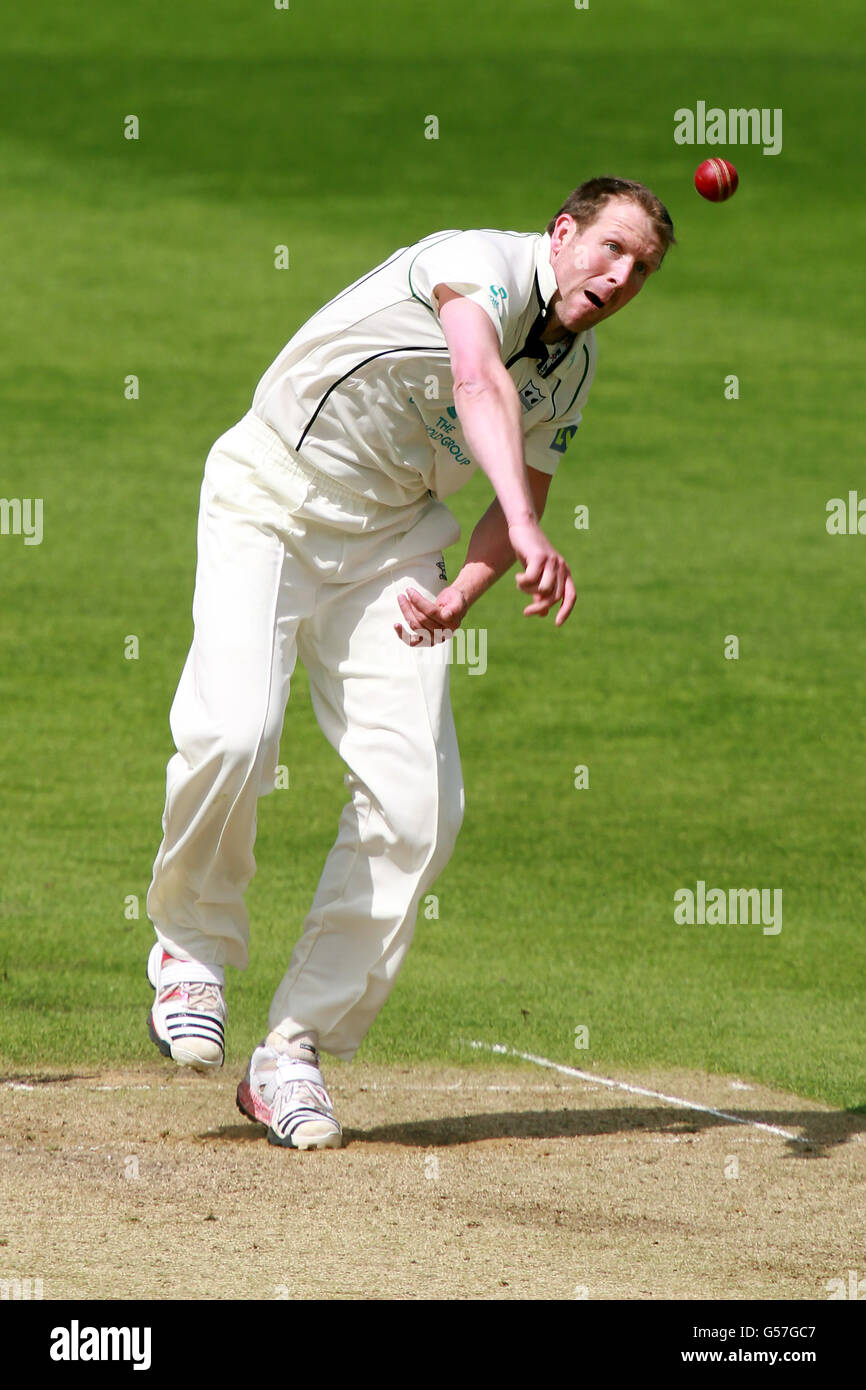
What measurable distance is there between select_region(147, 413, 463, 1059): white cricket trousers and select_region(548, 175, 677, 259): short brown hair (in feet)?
3.01

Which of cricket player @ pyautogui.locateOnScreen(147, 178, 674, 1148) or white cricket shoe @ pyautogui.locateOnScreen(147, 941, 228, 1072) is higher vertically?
cricket player @ pyautogui.locateOnScreen(147, 178, 674, 1148)

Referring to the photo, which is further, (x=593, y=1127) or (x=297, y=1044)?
(x=593, y=1127)

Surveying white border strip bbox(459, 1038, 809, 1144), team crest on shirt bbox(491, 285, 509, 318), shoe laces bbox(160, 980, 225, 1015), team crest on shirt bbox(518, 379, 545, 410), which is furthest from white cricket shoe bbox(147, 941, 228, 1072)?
team crest on shirt bbox(491, 285, 509, 318)

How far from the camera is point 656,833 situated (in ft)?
32.6

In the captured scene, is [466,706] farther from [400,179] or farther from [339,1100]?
[400,179]

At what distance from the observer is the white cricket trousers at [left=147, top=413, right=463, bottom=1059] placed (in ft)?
17.8

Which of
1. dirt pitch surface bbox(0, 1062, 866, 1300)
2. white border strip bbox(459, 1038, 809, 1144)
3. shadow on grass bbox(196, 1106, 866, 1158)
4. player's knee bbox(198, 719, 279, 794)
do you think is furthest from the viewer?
white border strip bbox(459, 1038, 809, 1144)

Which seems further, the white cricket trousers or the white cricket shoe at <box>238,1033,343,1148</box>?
the white cricket shoe at <box>238,1033,343,1148</box>

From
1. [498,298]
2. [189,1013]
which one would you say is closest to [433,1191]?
[189,1013]

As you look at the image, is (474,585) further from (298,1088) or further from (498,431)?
(298,1088)

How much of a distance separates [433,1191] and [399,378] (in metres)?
2.13

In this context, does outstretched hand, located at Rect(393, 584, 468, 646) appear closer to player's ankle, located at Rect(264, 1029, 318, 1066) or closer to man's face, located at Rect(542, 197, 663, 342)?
man's face, located at Rect(542, 197, 663, 342)

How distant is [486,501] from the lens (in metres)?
16.0

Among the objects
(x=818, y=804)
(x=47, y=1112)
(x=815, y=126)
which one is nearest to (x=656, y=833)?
(x=818, y=804)
